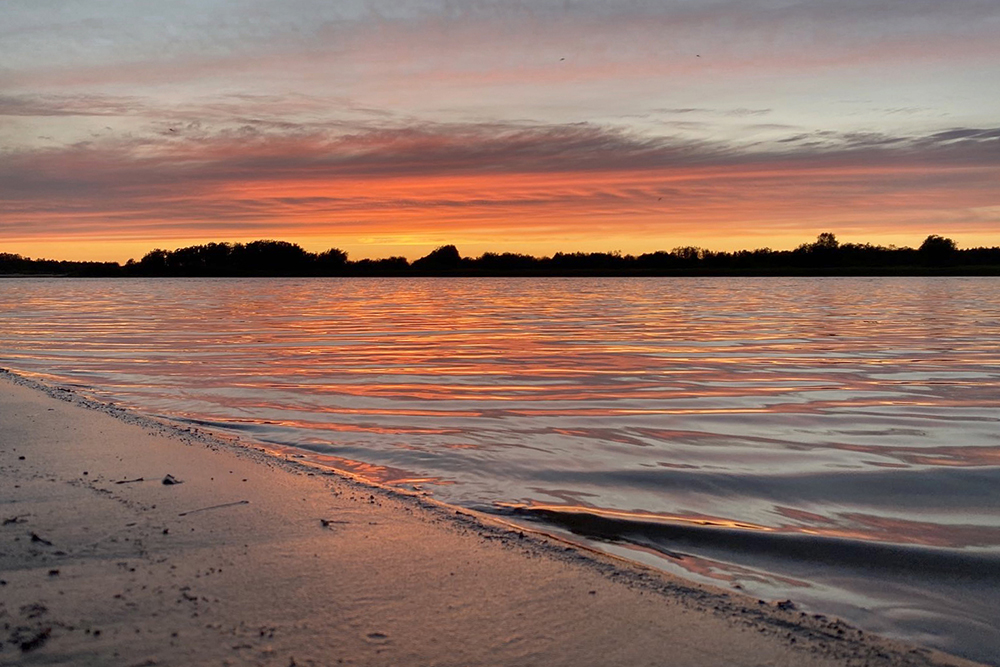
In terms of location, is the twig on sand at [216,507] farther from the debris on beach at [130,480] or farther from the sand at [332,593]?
the debris on beach at [130,480]

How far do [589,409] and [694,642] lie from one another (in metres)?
6.17

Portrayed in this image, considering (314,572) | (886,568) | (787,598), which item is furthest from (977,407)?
(314,572)

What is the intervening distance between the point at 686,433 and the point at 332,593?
5.08 m

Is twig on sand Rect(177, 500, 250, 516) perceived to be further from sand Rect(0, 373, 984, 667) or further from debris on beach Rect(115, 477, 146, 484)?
debris on beach Rect(115, 477, 146, 484)

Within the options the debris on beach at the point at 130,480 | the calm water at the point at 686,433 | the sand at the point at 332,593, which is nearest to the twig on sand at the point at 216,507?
the sand at the point at 332,593

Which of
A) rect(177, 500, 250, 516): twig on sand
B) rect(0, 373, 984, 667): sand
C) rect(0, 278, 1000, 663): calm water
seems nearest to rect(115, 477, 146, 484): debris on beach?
rect(0, 373, 984, 667): sand

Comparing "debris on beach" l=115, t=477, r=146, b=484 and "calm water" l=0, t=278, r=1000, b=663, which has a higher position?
"debris on beach" l=115, t=477, r=146, b=484

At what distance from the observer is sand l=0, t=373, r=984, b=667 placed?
116 inches

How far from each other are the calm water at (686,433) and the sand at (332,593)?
53 centimetres

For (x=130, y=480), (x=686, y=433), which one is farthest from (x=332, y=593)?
(x=686, y=433)

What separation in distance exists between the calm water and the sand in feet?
1.74

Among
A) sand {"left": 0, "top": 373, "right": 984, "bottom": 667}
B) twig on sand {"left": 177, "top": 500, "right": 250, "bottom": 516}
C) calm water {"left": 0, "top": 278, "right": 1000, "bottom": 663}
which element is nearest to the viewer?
sand {"left": 0, "top": 373, "right": 984, "bottom": 667}

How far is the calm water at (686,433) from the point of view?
4.36 m

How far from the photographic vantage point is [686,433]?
25.9ft
